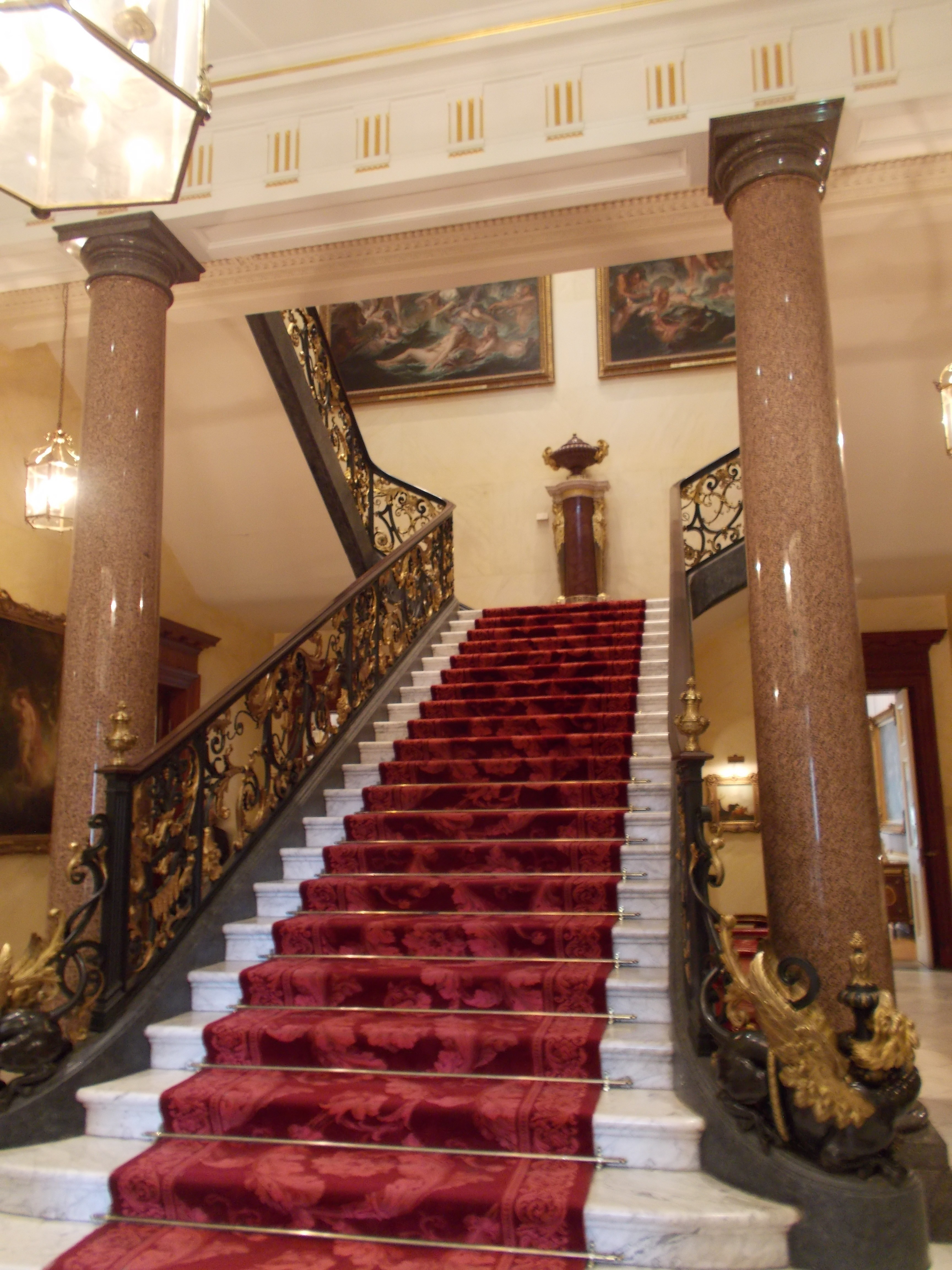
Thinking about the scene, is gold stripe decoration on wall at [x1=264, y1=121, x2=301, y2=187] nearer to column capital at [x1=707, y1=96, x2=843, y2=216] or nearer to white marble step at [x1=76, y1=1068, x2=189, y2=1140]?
column capital at [x1=707, y1=96, x2=843, y2=216]

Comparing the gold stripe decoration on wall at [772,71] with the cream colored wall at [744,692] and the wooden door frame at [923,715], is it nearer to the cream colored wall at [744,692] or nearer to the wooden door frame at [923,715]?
the cream colored wall at [744,692]

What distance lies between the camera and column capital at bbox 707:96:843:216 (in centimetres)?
387

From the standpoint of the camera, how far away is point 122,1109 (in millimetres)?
3053

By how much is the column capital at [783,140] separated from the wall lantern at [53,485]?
3725mm

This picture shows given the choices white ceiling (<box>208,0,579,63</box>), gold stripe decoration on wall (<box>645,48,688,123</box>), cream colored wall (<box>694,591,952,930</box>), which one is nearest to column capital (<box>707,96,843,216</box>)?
gold stripe decoration on wall (<box>645,48,688,123</box>)

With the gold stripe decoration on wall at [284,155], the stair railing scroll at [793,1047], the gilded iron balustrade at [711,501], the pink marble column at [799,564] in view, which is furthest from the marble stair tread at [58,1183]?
the gilded iron balustrade at [711,501]

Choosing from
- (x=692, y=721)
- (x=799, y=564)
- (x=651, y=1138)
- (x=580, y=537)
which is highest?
(x=580, y=537)

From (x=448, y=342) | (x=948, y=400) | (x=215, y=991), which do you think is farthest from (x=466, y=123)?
(x=448, y=342)

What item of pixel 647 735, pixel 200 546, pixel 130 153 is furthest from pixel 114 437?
pixel 200 546

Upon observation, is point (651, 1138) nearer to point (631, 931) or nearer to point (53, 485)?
point (631, 931)

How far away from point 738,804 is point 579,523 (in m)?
3.20

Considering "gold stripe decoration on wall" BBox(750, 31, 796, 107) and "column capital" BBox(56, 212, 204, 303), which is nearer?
"gold stripe decoration on wall" BBox(750, 31, 796, 107)

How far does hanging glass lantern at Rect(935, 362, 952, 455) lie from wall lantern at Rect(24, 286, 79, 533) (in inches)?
180

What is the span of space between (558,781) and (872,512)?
442 centimetres
